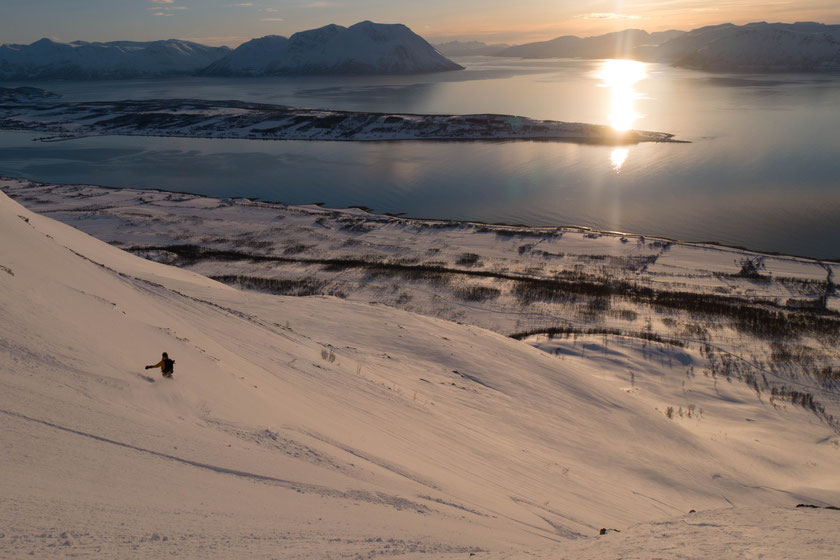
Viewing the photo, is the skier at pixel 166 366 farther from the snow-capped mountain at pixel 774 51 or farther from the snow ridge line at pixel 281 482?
the snow-capped mountain at pixel 774 51

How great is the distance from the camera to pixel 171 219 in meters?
38.2

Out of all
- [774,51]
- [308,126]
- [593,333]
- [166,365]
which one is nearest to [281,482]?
[166,365]

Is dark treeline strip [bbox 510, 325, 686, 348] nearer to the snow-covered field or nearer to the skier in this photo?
the snow-covered field

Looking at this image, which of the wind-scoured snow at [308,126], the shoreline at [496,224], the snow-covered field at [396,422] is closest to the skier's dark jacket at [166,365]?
the snow-covered field at [396,422]

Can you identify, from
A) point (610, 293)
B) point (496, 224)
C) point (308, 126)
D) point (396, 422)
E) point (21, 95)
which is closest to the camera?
point (396, 422)

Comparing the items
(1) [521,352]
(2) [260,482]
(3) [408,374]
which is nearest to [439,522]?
(2) [260,482]

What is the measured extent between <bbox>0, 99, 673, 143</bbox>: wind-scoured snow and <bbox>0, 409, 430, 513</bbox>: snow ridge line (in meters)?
71.2

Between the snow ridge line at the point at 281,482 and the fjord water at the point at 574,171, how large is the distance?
111ft

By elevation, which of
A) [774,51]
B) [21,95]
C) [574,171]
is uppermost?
[774,51]

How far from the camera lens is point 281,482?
20.6 feet

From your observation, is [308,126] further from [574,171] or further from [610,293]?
[610,293]

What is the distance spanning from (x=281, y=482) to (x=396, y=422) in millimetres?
3577

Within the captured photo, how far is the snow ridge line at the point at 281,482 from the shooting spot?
5855 millimetres

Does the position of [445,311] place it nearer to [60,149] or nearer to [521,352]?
[521,352]
